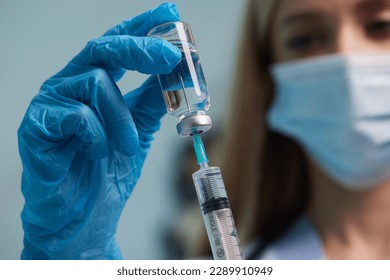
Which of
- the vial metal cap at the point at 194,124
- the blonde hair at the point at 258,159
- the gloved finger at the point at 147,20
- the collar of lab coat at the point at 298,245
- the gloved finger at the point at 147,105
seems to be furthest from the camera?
the blonde hair at the point at 258,159

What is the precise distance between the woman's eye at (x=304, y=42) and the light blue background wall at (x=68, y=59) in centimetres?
52

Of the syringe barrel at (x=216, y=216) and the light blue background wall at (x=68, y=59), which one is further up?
the light blue background wall at (x=68, y=59)

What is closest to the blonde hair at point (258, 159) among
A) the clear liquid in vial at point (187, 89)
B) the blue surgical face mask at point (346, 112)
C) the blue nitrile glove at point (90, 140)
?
the blue surgical face mask at point (346, 112)

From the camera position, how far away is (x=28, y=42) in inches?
89.4

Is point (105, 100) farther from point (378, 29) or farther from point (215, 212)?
point (378, 29)

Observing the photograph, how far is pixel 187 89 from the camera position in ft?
3.26

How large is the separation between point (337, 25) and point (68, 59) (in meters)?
1.15

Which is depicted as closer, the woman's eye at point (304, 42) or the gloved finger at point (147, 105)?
the gloved finger at point (147, 105)

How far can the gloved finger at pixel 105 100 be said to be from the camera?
1018 mm

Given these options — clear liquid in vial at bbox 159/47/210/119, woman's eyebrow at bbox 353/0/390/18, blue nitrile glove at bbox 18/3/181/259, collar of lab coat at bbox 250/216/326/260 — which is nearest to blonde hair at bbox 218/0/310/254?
collar of lab coat at bbox 250/216/326/260

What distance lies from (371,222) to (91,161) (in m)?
0.95

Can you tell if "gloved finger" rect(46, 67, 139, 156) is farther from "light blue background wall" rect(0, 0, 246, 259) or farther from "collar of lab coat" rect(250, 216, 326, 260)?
"light blue background wall" rect(0, 0, 246, 259)

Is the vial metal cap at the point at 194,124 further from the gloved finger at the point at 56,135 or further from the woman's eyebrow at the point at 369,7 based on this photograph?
the woman's eyebrow at the point at 369,7

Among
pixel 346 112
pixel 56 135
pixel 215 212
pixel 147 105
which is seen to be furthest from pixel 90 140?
pixel 346 112
